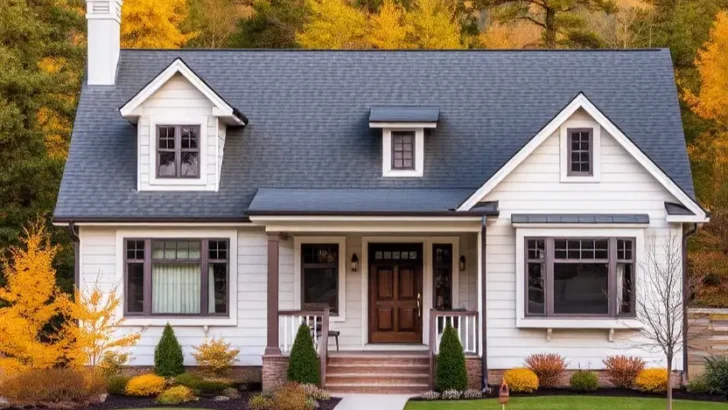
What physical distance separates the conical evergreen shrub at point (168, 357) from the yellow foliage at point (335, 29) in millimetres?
23609

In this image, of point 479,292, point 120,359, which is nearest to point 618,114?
point 479,292

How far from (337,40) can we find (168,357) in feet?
79.8

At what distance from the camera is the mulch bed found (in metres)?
19.1

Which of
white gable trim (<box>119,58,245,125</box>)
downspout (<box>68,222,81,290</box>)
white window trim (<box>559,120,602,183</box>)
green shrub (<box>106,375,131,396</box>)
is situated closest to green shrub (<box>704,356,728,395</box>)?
white window trim (<box>559,120,602,183</box>)

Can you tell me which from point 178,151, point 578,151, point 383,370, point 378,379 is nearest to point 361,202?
point 383,370

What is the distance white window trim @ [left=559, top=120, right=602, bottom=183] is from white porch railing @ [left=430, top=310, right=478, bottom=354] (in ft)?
11.1

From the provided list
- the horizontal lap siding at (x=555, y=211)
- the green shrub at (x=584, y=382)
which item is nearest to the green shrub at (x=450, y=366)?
the horizontal lap siding at (x=555, y=211)

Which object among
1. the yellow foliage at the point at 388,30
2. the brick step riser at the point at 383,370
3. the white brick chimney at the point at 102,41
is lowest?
the brick step riser at the point at 383,370

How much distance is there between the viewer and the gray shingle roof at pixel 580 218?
21047 millimetres

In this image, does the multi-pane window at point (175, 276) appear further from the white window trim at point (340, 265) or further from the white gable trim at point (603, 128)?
the white gable trim at point (603, 128)

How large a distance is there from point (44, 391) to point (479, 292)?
333 inches

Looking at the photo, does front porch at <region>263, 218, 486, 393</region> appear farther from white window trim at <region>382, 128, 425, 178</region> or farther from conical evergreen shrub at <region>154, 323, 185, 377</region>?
conical evergreen shrub at <region>154, 323, 185, 377</region>

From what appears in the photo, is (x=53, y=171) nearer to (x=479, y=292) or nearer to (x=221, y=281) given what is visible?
(x=221, y=281)

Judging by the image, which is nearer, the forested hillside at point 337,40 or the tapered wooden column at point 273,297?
the tapered wooden column at point 273,297
